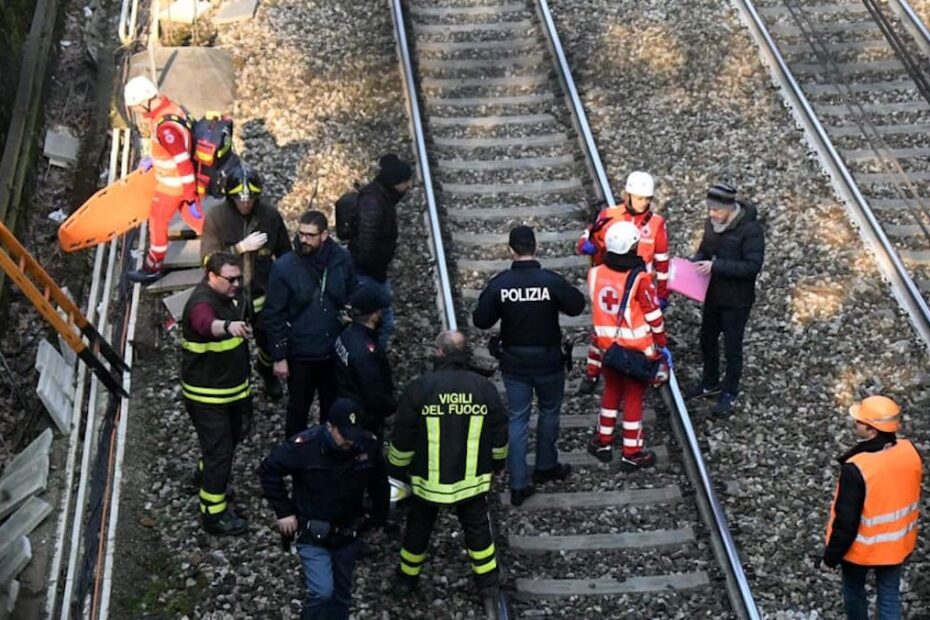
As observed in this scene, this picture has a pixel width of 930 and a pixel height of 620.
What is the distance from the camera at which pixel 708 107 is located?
12.5 metres

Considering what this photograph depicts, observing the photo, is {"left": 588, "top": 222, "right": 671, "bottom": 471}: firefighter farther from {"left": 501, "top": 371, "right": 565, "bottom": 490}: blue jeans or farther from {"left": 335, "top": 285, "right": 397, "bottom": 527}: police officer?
{"left": 335, "top": 285, "right": 397, "bottom": 527}: police officer

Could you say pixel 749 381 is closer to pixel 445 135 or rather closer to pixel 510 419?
pixel 510 419

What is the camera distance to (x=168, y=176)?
31.3 ft

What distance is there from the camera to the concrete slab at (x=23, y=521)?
783cm

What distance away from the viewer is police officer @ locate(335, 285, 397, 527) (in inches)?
289

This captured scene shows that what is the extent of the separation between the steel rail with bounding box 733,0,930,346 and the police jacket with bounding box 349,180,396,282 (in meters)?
4.36

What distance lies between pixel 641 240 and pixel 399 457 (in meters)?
2.77

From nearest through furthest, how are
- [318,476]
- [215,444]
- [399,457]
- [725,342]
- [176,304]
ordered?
1. [318,476]
2. [399,457]
3. [215,444]
4. [725,342]
5. [176,304]

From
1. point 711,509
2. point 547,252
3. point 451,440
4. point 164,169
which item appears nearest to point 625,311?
point 711,509

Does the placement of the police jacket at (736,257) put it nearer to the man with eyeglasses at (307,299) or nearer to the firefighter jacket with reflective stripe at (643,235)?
the firefighter jacket with reflective stripe at (643,235)

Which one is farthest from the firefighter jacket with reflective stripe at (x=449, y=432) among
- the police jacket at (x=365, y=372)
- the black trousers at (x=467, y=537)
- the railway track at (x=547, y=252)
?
the railway track at (x=547, y=252)

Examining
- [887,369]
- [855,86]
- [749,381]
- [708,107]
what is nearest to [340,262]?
[749,381]

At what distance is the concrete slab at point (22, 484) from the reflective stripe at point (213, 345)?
68.0 inches

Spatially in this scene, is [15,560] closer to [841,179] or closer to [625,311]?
[625,311]
